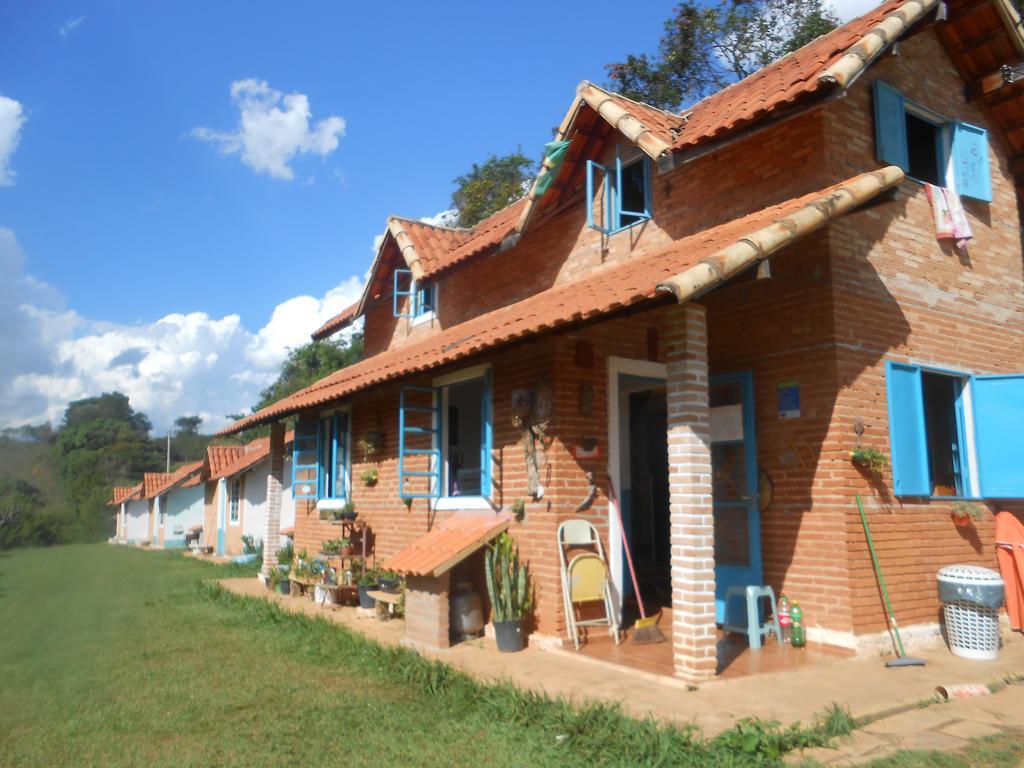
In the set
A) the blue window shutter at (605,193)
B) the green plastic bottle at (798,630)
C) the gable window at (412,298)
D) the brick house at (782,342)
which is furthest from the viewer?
the gable window at (412,298)

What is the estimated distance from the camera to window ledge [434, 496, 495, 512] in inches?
330

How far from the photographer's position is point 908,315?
7699 millimetres

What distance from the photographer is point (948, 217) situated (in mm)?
8250

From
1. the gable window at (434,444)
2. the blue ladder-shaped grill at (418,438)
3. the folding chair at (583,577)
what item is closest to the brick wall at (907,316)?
the folding chair at (583,577)

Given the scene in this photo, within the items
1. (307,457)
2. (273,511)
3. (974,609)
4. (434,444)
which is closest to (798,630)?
(974,609)

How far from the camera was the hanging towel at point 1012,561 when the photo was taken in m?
7.70

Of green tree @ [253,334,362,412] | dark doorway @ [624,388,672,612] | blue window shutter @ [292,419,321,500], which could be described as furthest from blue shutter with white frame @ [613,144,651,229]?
green tree @ [253,334,362,412]

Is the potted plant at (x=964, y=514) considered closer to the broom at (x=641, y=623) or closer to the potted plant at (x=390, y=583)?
the broom at (x=641, y=623)

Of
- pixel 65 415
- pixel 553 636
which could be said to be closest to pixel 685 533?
pixel 553 636

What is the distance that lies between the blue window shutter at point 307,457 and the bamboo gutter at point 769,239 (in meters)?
9.13

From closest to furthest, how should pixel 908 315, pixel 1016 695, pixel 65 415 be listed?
pixel 1016 695
pixel 908 315
pixel 65 415

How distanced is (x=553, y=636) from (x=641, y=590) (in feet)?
8.35

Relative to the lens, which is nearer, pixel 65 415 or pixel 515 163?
pixel 515 163

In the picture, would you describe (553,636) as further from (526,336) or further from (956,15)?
(956,15)
